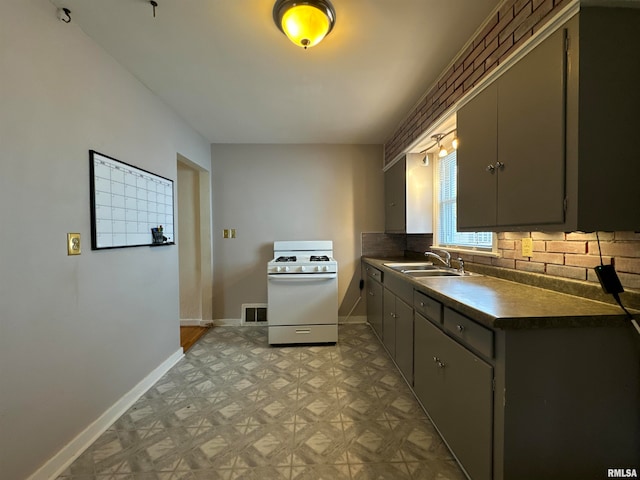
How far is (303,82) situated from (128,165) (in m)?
1.44

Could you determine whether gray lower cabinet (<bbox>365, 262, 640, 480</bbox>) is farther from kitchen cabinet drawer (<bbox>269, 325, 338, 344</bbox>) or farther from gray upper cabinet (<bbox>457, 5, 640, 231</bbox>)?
kitchen cabinet drawer (<bbox>269, 325, 338, 344</bbox>)

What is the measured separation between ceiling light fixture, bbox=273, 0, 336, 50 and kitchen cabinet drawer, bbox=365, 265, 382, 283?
2.06 m

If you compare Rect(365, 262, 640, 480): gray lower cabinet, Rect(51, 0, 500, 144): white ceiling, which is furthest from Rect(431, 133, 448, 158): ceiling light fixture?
Rect(365, 262, 640, 480): gray lower cabinet

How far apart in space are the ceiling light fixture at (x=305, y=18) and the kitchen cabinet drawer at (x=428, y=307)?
1608 mm

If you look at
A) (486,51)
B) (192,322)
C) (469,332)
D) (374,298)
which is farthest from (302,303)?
(486,51)

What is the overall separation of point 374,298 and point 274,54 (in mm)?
2479

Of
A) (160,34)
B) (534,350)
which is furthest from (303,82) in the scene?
(534,350)

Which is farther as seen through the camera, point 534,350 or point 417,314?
point 417,314

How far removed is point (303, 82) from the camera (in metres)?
2.14

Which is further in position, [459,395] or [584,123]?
[459,395]

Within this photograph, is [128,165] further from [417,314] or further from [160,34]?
[417,314]

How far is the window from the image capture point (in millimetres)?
2385

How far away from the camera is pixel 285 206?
363cm

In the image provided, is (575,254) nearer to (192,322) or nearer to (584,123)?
(584,123)
